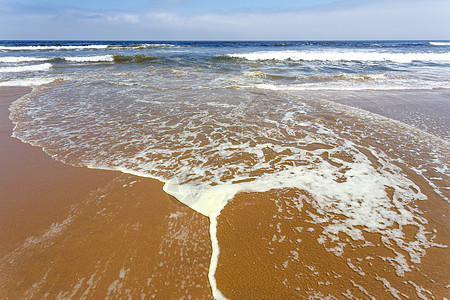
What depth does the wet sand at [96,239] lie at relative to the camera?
1.99 m

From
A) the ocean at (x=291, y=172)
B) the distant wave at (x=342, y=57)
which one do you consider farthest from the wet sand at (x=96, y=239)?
the distant wave at (x=342, y=57)

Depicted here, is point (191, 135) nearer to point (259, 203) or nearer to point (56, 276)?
point (259, 203)

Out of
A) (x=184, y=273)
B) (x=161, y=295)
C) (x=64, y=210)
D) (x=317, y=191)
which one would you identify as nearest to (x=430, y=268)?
(x=317, y=191)

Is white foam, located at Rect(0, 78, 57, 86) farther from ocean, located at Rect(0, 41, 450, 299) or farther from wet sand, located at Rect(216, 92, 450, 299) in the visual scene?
wet sand, located at Rect(216, 92, 450, 299)

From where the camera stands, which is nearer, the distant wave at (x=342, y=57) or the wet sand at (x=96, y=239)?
the wet sand at (x=96, y=239)

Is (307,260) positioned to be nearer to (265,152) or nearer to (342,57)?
(265,152)

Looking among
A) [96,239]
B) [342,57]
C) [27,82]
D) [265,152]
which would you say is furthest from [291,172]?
[342,57]

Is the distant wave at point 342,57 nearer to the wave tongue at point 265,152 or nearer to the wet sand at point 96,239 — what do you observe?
the wave tongue at point 265,152

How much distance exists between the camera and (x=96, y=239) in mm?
2436

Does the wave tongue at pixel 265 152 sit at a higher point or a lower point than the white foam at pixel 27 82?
lower

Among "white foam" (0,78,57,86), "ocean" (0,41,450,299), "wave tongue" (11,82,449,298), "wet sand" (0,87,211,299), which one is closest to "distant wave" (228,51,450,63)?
"white foam" (0,78,57,86)

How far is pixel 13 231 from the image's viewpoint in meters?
2.54

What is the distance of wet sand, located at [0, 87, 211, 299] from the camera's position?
6.54ft

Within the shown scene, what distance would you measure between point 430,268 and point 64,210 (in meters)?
3.99
